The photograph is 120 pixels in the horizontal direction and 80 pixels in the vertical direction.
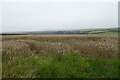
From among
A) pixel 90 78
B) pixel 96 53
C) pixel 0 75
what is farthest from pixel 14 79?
pixel 96 53

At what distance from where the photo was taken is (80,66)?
9.42 m

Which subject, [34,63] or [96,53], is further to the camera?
[96,53]

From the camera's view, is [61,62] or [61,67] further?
[61,62]

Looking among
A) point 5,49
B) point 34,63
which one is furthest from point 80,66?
point 5,49

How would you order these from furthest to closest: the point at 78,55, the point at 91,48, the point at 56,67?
the point at 91,48 < the point at 78,55 < the point at 56,67

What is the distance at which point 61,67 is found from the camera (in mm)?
9086

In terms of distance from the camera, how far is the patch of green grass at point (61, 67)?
859cm

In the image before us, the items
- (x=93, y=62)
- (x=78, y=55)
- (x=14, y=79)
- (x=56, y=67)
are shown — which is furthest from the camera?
(x=78, y=55)

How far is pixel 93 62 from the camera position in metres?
9.88

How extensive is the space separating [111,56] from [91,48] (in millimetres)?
1236

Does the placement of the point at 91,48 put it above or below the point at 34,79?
above

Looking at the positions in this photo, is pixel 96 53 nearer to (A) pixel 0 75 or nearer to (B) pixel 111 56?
(B) pixel 111 56

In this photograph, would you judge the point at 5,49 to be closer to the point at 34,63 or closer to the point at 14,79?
the point at 34,63

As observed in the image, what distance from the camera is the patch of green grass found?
8.59 metres
